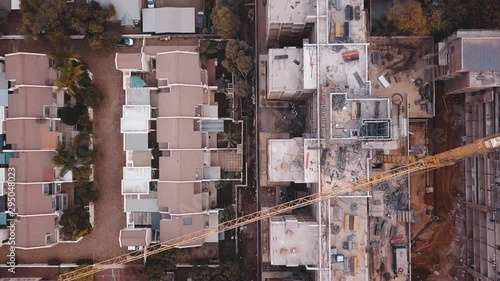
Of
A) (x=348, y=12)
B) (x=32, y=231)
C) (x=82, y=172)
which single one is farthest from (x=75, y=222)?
(x=348, y=12)

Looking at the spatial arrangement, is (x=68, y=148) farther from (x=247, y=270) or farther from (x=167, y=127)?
(x=247, y=270)

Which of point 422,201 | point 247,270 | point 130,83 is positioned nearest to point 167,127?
point 130,83

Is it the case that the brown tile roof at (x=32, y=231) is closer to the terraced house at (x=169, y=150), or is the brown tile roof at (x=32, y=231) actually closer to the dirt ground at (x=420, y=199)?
the terraced house at (x=169, y=150)

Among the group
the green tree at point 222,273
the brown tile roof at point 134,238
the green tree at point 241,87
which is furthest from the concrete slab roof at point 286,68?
the brown tile roof at point 134,238

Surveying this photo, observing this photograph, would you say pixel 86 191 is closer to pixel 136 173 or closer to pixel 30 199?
pixel 30 199

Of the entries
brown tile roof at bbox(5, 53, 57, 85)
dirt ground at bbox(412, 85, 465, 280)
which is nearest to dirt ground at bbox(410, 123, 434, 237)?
dirt ground at bbox(412, 85, 465, 280)

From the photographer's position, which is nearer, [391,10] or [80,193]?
[391,10]
